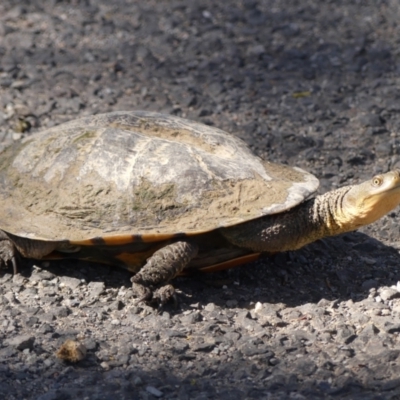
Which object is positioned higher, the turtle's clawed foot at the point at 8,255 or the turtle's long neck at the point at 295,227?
the turtle's long neck at the point at 295,227

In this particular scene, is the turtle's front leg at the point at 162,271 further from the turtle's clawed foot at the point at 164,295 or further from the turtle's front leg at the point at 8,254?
the turtle's front leg at the point at 8,254

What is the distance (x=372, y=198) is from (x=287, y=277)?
629 mm

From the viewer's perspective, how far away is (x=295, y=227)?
12.7 feet

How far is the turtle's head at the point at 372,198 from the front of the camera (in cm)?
362

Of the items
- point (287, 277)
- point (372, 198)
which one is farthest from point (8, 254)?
point (372, 198)

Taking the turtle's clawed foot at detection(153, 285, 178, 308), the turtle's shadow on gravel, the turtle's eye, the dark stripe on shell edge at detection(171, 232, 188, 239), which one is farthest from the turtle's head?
the turtle's clawed foot at detection(153, 285, 178, 308)

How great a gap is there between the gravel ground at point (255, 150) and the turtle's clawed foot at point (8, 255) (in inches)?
3.0

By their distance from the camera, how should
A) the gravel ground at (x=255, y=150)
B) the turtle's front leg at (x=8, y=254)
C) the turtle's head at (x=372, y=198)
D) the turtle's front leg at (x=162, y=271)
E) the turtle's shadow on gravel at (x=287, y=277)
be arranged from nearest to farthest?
the gravel ground at (x=255, y=150)
the turtle's head at (x=372, y=198)
the turtle's front leg at (x=162, y=271)
the turtle's shadow on gravel at (x=287, y=277)
the turtle's front leg at (x=8, y=254)

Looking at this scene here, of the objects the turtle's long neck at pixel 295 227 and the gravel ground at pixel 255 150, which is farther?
the turtle's long neck at pixel 295 227

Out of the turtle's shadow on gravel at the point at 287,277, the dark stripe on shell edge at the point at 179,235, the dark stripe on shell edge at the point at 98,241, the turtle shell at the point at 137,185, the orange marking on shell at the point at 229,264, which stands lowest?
the turtle's shadow on gravel at the point at 287,277

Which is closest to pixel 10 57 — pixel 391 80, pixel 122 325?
pixel 391 80

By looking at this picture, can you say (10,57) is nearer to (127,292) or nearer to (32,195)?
(32,195)

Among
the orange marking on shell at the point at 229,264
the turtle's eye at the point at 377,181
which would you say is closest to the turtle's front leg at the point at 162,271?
the orange marking on shell at the point at 229,264

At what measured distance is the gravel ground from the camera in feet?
10.6
